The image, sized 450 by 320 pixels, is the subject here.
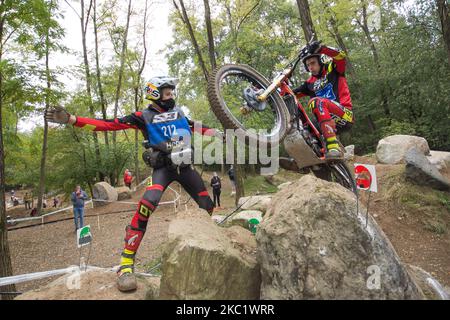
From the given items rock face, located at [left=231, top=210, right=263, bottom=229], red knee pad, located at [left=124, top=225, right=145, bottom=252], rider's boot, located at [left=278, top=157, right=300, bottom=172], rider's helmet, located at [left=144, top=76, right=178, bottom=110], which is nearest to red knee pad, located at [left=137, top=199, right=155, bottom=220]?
red knee pad, located at [left=124, top=225, right=145, bottom=252]

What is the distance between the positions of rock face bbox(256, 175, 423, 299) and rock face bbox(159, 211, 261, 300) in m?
0.22

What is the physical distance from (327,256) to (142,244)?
28.8 feet

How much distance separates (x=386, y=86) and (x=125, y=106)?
21.0 m

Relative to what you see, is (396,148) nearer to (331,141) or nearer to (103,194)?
(331,141)

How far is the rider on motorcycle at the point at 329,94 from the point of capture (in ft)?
15.7

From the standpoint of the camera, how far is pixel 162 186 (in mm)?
3980

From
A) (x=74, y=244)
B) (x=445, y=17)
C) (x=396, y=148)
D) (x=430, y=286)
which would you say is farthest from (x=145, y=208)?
(x=396, y=148)

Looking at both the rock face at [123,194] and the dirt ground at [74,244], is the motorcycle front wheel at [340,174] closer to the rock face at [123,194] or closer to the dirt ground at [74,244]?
the dirt ground at [74,244]

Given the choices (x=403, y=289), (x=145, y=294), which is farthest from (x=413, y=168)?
(x=145, y=294)

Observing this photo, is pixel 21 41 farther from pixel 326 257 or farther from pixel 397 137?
pixel 397 137

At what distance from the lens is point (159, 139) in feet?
13.5

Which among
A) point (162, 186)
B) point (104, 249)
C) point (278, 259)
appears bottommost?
point (104, 249)

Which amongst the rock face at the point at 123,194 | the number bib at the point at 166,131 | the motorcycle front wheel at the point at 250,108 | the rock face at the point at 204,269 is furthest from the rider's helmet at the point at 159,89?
the rock face at the point at 123,194
